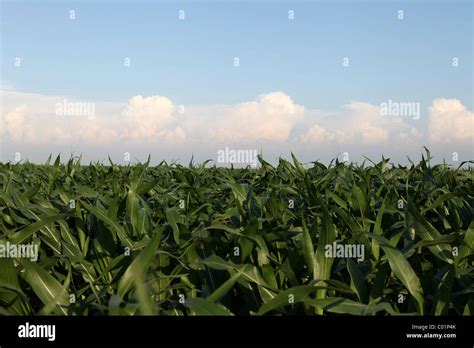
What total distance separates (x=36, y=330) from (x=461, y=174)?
4.77 meters

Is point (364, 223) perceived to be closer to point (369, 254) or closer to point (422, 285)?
point (369, 254)

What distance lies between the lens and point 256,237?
1973 millimetres

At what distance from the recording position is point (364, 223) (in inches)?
103

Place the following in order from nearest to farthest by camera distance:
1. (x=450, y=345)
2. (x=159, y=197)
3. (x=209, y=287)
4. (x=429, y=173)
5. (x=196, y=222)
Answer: (x=450, y=345)
(x=209, y=287)
(x=196, y=222)
(x=159, y=197)
(x=429, y=173)

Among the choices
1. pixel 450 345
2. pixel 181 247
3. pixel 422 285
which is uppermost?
pixel 181 247

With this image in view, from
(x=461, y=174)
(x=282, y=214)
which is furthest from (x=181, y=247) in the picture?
(x=461, y=174)

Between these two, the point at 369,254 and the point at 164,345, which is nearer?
the point at 164,345

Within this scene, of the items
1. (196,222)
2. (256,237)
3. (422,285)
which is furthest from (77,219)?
(422,285)

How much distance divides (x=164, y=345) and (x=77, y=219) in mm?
1114

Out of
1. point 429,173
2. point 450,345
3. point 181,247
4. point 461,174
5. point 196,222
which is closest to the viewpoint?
point 450,345

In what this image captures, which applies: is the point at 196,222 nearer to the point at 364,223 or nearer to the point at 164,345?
the point at 364,223

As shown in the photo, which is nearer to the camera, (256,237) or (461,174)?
(256,237)

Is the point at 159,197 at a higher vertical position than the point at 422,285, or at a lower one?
higher

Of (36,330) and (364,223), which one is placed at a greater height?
(364,223)
